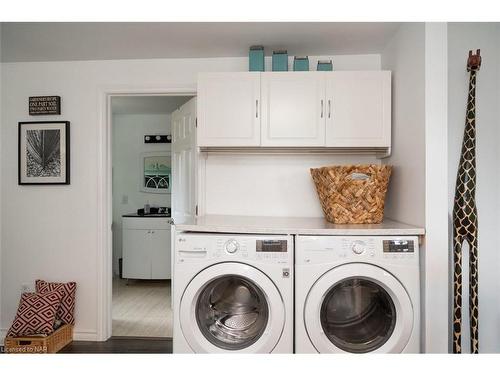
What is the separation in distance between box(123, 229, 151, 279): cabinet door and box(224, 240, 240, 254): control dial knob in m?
2.81

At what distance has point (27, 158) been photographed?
305 cm

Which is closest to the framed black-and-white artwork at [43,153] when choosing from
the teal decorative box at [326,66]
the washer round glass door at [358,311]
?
the teal decorative box at [326,66]

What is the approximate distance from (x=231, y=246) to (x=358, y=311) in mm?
842

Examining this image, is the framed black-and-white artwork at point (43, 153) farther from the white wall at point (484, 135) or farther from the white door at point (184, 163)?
the white wall at point (484, 135)

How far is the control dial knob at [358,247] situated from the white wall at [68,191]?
5.91 feet

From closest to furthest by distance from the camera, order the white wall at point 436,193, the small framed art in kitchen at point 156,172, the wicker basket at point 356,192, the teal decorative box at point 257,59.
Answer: the white wall at point 436,193, the wicker basket at point 356,192, the teal decorative box at point 257,59, the small framed art in kitchen at point 156,172

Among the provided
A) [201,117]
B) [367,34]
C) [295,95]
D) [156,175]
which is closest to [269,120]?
[295,95]

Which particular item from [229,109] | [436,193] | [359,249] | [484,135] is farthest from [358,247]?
[229,109]

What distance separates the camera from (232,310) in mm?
2180

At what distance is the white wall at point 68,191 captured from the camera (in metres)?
2.99

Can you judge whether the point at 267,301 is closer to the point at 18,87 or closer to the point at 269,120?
the point at 269,120

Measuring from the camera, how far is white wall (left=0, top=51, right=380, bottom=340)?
2.99 m

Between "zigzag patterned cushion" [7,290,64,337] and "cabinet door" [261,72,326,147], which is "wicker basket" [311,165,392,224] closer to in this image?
"cabinet door" [261,72,326,147]

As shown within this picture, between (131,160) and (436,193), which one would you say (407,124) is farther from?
(131,160)
